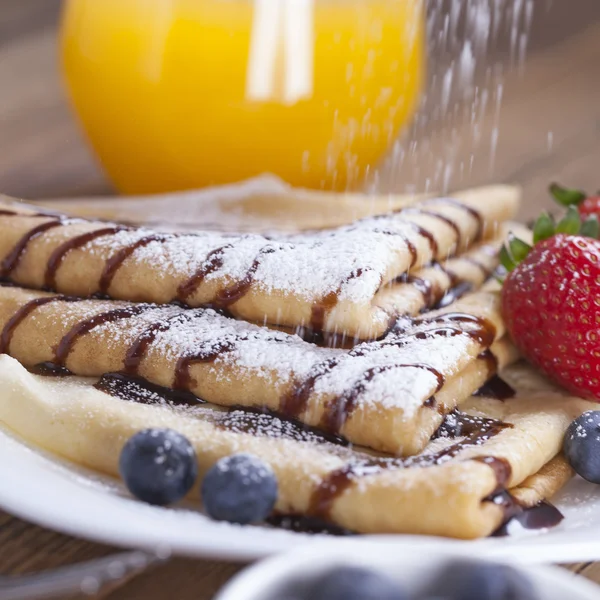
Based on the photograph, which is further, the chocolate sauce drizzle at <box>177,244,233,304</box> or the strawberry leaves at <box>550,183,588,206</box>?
the strawberry leaves at <box>550,183,588,206</box>

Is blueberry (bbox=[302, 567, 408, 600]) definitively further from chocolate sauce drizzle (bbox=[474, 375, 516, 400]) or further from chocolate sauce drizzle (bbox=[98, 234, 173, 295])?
chocolate sauce drizzle (bbox=[98, 234, 173, 295])

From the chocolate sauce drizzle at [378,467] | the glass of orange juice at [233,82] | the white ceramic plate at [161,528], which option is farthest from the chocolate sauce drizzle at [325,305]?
the glass of orange juice at [233,82]

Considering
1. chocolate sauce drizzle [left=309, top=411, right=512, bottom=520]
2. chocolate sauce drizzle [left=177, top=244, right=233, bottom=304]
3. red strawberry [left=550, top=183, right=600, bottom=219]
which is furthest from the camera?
red strawberry [left=550, top=183, right=600, bottom=219]

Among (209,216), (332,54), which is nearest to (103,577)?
(209,216)

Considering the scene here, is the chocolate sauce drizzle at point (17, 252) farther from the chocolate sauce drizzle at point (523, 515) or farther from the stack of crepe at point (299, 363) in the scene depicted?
the chocolate sauce drizzle at point (523, 515)

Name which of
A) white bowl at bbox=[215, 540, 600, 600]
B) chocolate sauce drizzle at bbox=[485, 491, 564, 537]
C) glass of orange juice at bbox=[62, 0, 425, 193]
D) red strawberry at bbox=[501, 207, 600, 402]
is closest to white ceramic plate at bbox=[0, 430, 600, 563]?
chocolate sauce drizzle at bbox=[485, 491, 564, 537]

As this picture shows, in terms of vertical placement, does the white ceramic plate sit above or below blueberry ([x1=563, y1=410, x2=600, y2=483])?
below
